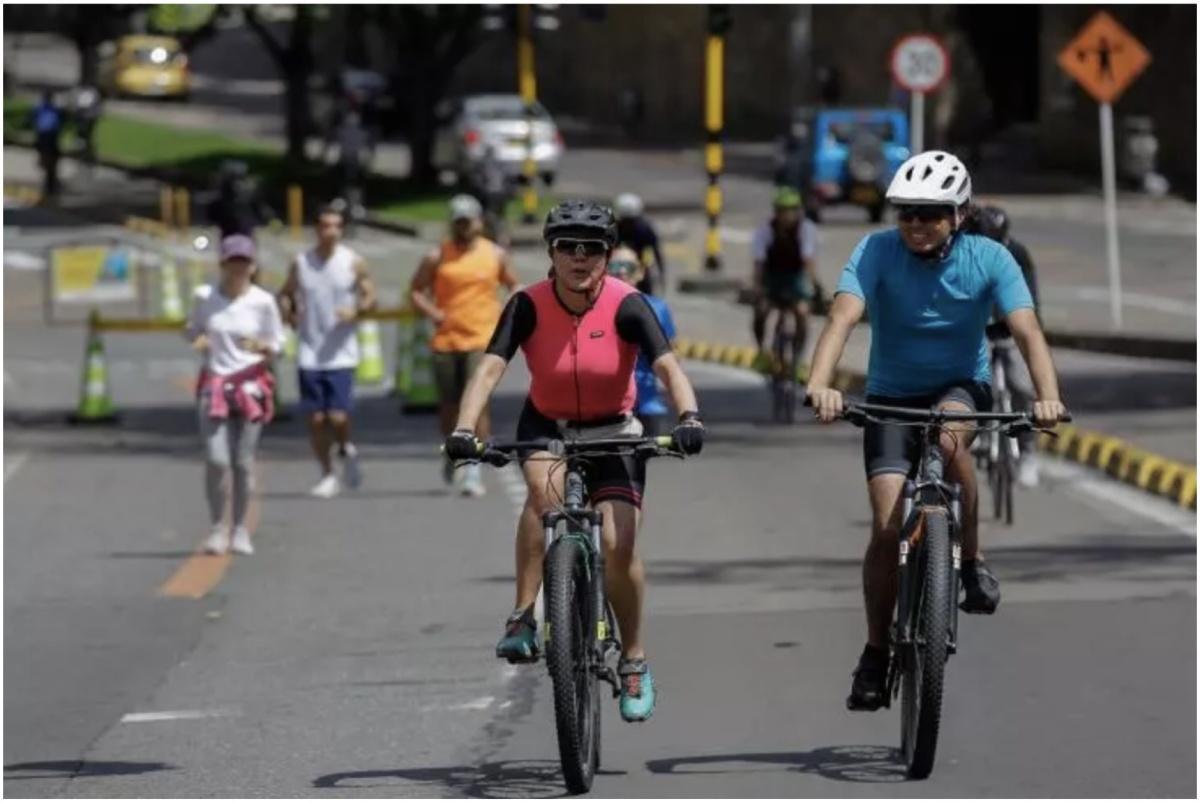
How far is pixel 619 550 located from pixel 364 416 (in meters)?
17.0

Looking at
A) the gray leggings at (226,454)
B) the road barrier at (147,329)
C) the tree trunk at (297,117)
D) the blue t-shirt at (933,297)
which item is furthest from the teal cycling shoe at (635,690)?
the tree trunk at (297,117)

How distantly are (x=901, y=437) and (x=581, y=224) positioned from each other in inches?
46.0

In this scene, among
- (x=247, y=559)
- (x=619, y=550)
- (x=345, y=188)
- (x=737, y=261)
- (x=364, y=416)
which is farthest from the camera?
(x=345, y=188)

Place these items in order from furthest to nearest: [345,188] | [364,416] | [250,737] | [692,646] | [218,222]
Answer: [345,188], [218,222], [364,416], [692,646], [250,737]

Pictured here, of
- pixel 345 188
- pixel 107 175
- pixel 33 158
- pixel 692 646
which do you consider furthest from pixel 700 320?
pixel 33 158

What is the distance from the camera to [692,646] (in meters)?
13.8

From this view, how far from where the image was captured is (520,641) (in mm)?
10133

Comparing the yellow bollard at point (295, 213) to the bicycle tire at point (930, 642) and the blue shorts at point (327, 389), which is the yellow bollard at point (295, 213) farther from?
the bicycle tire at point (930, 642)

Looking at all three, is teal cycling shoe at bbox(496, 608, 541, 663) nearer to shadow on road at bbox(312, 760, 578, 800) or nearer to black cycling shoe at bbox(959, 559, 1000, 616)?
shadow on road at bbox(312, 760, 578, 800)

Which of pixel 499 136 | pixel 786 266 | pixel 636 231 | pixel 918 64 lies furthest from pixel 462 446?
pixel 499 136

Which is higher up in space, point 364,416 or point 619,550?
point 619,550

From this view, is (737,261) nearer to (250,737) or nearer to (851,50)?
(851,50)

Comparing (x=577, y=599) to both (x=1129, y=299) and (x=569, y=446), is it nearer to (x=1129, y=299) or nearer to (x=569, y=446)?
(x=569, y=446)

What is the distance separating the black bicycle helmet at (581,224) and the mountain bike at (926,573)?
2.92 ft
